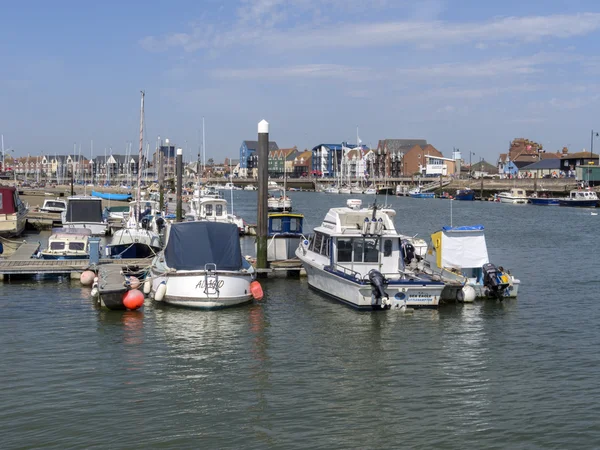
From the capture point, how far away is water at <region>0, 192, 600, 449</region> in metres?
15.1

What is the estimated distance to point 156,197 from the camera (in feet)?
293

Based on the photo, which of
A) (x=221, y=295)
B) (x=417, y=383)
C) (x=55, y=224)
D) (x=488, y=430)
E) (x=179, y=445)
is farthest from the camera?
(x=55, y=224)

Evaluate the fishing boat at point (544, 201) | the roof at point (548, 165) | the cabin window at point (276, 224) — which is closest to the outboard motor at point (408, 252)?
the cabin window at point (276, 224)

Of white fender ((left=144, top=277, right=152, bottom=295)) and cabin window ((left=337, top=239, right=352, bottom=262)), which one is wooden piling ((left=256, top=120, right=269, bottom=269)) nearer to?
cabin window ((left=337, top=239, right=352, bottom=262))

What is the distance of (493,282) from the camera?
2859 centimetres

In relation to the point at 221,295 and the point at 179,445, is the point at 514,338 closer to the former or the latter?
the point at 221,295

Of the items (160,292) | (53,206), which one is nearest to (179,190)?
(53,206)

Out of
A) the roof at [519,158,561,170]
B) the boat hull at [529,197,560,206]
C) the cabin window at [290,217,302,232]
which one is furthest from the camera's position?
the roof at [519,158,561,170]

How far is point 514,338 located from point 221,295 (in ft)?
33.1

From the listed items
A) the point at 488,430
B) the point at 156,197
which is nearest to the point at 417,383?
the point at 488,430

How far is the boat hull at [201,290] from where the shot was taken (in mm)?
25703

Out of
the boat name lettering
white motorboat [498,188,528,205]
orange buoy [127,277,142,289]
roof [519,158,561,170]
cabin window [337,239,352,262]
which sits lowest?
orange buoy [127,277,142,289]

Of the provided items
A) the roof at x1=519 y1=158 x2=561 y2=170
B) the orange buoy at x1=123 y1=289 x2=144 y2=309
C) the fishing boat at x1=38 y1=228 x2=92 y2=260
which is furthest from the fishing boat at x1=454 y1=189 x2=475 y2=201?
the orange buoy at x1=123 y1=289 x2=144 y2=309

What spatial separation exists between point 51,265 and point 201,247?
360 inches
